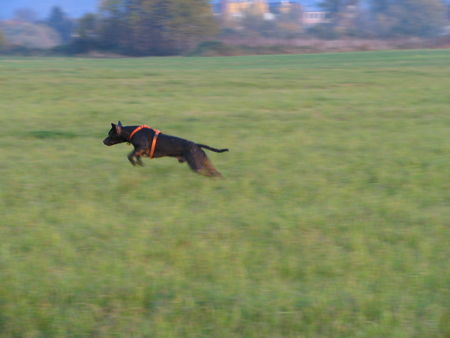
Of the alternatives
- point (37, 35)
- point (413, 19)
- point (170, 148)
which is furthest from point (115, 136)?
point (37, 35)

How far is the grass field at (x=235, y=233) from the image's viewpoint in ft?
13.4

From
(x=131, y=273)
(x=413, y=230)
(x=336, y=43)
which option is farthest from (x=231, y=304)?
(x=336, y=43)

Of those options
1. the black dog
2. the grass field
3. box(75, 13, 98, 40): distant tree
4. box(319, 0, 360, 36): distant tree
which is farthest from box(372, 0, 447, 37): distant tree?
the black dog

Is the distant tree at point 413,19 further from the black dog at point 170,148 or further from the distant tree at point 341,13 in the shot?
the black dog at point 170,148

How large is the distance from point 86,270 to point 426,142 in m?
7.07

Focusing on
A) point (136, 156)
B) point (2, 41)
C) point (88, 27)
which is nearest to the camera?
point (136, 156)

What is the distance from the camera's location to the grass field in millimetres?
4074

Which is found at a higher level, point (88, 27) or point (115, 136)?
point (88, 27)

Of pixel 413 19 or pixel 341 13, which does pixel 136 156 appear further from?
pixel 341 13

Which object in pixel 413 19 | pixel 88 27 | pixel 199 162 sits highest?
pixel 413 19

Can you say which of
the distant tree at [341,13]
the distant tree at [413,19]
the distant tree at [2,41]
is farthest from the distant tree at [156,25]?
the distant tree at [413,19]

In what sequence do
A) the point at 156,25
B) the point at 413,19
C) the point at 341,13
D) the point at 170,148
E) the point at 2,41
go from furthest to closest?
the point at 341,13 → the point at 413,19 → the point at 156,25 → the point at 2,41 → the point at 170,148

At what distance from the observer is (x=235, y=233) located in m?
5.61

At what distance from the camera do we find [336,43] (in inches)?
2323
